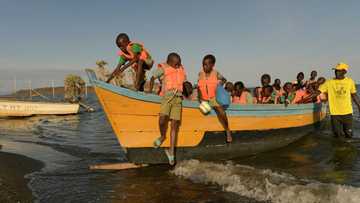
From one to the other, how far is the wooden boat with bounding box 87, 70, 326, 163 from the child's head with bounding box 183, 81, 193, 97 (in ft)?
1.80

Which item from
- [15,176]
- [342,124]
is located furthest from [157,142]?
[342,124]

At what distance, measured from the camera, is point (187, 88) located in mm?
7203

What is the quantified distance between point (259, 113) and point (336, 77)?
2.05m

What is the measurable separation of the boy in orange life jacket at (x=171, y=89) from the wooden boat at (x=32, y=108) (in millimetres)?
16859

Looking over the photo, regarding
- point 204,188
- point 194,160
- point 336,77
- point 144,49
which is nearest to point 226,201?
Answer: point 204,188

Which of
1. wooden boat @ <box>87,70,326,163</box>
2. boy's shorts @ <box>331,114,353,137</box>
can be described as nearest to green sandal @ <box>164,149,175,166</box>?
wooden boat @ <box>87,70,326,163</box>

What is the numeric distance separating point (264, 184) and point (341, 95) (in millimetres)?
3865

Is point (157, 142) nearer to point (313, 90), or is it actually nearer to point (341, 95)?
point (341, 95)

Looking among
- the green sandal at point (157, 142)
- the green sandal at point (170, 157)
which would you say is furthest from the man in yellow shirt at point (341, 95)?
the green sandal at point (157, 142)

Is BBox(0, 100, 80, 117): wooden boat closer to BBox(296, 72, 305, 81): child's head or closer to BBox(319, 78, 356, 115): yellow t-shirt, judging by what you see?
BBox(296, 72, 305, 81): child's head

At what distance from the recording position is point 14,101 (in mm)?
20891

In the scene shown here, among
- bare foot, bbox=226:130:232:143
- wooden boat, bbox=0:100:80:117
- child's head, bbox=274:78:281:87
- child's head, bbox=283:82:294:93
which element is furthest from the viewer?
wooden boat, bbox=0:100:80:117

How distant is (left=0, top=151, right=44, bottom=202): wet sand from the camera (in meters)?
5.26

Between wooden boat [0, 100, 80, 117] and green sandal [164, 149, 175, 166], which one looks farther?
wooden boat [0, 100, 80, 117]
